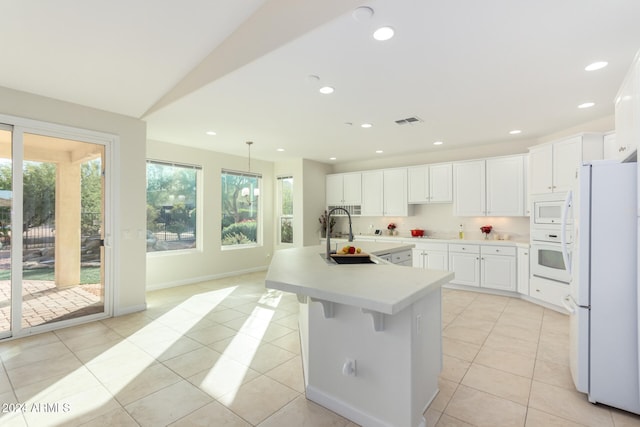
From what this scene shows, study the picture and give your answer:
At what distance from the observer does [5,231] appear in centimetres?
320

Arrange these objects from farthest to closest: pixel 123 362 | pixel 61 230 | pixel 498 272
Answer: pixel 498 272 < pixel 61 230 < pixel 123 362

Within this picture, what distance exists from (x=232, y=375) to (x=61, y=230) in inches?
112

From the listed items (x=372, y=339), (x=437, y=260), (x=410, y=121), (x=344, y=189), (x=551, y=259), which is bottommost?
(x=437, y=260)

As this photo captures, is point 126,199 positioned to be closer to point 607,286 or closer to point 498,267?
point 607,286

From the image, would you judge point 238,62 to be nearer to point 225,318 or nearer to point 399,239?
point 225,318

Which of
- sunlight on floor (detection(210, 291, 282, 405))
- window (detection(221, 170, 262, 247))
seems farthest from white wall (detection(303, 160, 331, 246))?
sunlight on floor (detection(210, 291, 282, 405))

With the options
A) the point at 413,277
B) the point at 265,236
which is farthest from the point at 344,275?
the point at 265,236

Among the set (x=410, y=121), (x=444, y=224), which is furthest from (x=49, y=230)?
(x=444, y=224)

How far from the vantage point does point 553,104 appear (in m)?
3.51

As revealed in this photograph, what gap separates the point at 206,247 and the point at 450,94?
16.2 ft

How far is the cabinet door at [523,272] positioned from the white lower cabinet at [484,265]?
0.08 meters

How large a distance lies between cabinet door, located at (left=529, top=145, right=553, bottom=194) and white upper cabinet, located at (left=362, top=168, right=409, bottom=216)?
2.17 m

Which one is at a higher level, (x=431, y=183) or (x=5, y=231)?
(x=431, y=183)

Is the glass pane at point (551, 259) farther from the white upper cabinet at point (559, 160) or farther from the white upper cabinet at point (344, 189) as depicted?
the white upper cabinet at point (344, 189)
